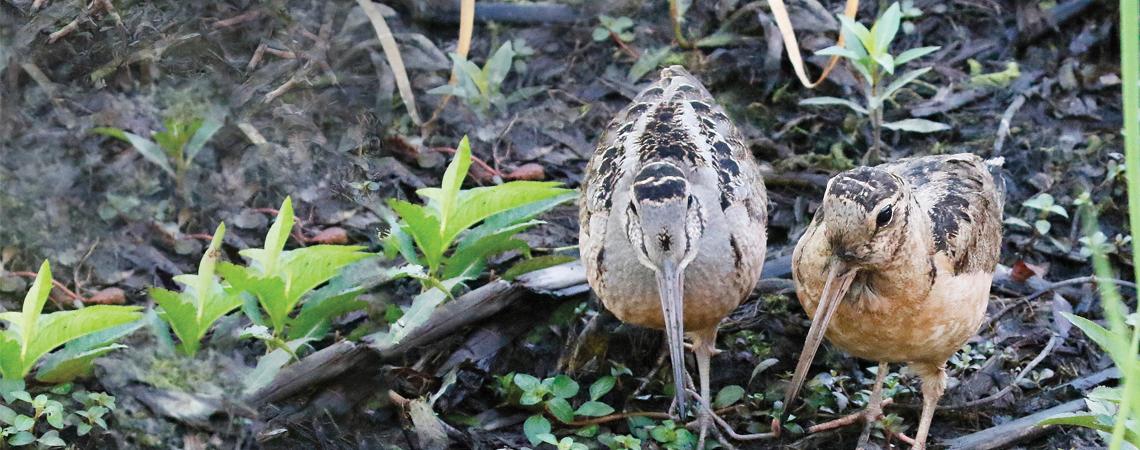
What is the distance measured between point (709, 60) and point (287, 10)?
2654mm

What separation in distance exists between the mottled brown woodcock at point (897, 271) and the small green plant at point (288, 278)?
185 cm

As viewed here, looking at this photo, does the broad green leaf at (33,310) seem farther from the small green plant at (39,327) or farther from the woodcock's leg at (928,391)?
the woodcock's leg at (928,391)

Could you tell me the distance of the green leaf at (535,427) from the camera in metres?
5.37

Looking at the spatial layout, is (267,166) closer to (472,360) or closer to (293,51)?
(293,51)

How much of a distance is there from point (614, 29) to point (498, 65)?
1000 millimetres

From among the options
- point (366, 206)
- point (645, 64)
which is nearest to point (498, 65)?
point (645, 64)

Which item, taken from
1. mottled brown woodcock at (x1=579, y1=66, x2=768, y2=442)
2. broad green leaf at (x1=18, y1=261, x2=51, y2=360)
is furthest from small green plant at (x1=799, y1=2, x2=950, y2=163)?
broad green leaf at (x1=18, y1=261, x2=51, y2=360)

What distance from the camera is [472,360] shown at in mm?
5777

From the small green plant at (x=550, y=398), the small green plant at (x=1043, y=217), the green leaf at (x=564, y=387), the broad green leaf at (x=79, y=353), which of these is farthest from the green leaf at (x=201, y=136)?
the small green plant at (x=1043, y=217)

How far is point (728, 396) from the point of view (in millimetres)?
5801

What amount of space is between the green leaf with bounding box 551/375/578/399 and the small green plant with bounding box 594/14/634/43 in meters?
3.04

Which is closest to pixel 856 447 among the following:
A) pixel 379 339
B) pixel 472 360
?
pixel 472 360

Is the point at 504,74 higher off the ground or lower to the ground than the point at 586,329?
higher

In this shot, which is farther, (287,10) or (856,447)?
(287,10)
